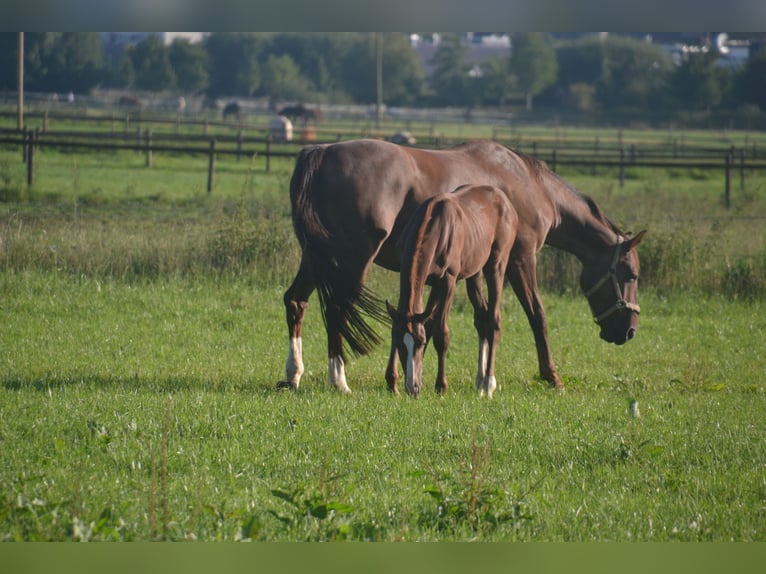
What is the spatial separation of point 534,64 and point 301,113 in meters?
16.5

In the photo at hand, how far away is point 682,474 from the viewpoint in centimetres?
562

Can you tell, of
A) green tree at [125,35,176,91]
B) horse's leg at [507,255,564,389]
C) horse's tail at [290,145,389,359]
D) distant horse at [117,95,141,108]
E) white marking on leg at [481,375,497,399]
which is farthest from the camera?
distant horse at [117,95,141,108]

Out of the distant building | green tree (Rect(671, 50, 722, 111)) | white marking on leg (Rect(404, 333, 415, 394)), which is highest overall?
the distant building

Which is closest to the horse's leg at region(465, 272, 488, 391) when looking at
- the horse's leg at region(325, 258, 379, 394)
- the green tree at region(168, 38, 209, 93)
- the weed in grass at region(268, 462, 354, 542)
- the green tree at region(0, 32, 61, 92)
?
the horse's leg at region(325, 258, 379, 394)

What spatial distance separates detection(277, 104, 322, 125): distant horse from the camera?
66.6m

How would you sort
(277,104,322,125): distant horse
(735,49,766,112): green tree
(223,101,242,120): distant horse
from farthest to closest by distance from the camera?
1. (223,101,242,120): distant horse
2. (277,104,322,125): distant horse
3. (735,49,766,112): green tree

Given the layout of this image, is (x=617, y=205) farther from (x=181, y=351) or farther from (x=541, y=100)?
(x=541, y=100)

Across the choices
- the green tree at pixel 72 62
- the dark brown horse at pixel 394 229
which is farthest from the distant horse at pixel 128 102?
the dark brown horse at pixel 394 229

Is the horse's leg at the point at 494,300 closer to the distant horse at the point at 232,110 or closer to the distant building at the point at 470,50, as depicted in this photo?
the distant horse at the point at 232,110

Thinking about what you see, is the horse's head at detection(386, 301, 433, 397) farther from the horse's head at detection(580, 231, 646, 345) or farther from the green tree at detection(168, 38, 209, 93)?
the green tree at detection(168, 38, 209, 93)

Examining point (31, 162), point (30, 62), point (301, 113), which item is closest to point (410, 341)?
point (31, 162)

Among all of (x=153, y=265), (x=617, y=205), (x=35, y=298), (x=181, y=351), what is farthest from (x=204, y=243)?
(x=617, y=205)

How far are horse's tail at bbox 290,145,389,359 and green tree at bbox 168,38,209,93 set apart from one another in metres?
39.8

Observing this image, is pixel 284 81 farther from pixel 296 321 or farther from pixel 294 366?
pixel 294 366
